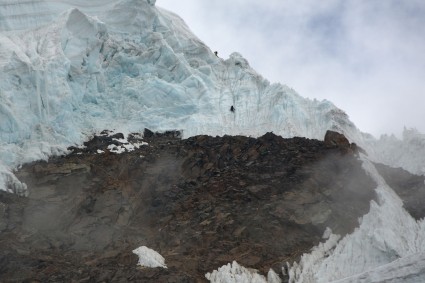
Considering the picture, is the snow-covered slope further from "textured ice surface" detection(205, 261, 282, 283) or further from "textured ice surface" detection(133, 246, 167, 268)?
"textured ice surface" detection(205, 261, 282, 283)

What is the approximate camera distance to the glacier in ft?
88.6

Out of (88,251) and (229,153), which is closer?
(88,251)

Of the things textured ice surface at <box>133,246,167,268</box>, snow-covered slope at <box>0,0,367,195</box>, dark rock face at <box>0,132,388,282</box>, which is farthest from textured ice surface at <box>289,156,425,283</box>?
snow-covered slope at <box>0,0,367,195</box>

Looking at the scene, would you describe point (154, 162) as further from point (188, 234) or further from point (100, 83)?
point (100, 83)

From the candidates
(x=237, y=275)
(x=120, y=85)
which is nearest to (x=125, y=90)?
(x=120, y=85)

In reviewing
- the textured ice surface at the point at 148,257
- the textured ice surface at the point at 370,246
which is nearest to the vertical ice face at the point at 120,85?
the textured ice surface at the point at 370,246

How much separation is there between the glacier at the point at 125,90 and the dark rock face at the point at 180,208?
1943mm

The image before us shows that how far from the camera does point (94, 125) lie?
2945 cm

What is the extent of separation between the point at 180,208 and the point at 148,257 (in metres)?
4.80

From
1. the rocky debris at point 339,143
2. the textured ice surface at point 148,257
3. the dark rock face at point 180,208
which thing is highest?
the rocky debris at point 339,143

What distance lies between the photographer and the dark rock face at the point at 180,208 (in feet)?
58.9

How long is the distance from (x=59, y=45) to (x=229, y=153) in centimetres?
1260

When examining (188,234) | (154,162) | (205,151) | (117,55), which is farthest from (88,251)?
(117,55)

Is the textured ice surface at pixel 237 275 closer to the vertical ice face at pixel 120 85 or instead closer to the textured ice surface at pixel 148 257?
the textured ice surface at pixel 148 257
